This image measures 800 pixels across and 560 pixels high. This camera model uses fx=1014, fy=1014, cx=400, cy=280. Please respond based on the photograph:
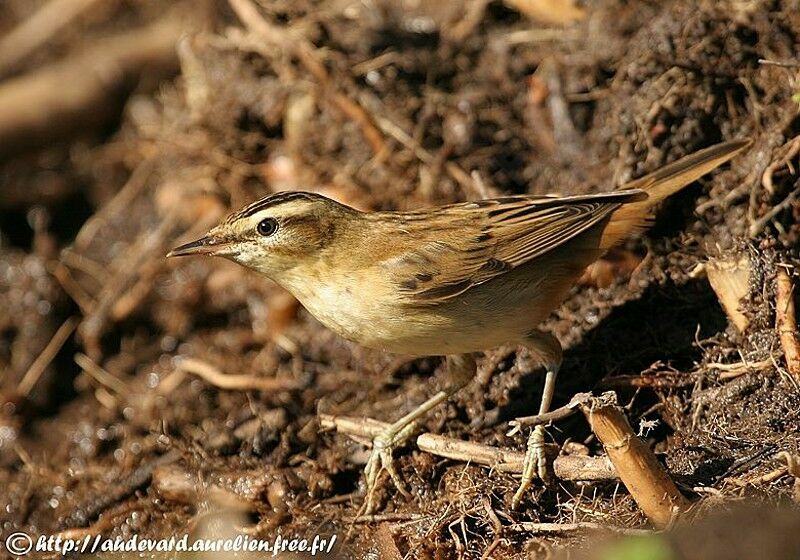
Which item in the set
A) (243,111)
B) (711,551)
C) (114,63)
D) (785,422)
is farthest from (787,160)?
(114,63)

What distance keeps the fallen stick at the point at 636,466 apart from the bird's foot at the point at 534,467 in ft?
1.73

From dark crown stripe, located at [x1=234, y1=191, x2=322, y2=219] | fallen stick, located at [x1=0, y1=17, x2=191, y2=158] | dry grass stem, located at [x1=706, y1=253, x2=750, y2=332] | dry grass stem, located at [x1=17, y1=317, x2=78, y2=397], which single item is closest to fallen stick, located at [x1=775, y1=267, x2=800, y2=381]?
dry grass stem, located at [x1=706, y1=253, x2=750, y2=332]

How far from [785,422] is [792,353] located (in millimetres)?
355

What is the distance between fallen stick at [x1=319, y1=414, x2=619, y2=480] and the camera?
466cm

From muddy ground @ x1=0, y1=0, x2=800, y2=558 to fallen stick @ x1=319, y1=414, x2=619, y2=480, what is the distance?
A: 76 millimetres

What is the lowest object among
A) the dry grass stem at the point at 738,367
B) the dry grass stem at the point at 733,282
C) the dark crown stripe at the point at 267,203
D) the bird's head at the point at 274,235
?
the dry grass stem at the point at 738,367

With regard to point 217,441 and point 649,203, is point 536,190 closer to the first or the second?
point 649,203

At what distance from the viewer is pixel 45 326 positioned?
762 centimetres

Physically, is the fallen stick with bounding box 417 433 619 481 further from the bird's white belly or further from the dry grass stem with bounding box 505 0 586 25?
the dry grass stem with bounding box 505 0 586 25

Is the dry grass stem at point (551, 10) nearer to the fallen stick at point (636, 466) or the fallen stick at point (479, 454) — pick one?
the fallen stick at point (479, 454)

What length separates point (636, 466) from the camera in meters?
4.18

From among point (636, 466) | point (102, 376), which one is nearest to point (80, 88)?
point (102, 376)

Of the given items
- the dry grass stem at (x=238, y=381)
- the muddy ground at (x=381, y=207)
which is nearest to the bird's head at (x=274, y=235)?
the muddy ground at (x=381, y=207)

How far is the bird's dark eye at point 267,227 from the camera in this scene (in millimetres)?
5129
